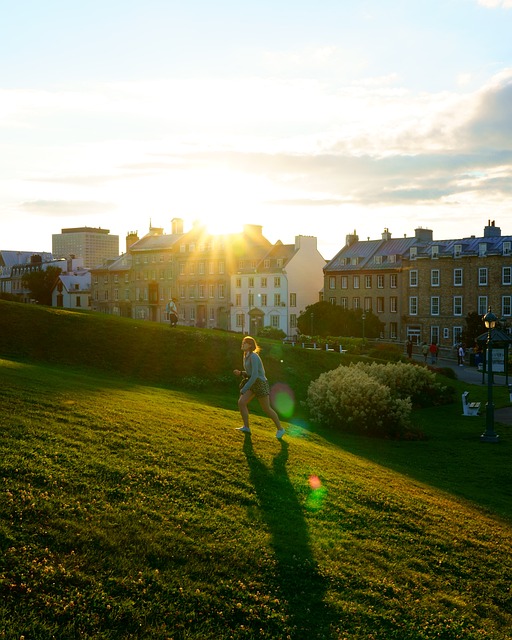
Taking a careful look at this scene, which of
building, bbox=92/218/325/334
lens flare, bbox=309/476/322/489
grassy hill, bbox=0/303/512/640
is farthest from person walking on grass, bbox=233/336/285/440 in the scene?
building, bbox=92/218/325/334

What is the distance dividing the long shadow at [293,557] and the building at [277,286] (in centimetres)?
7929

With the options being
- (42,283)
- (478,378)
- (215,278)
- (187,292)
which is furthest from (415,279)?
(42,283)

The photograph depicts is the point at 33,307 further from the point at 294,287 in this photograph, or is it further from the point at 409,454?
the point at 294,287

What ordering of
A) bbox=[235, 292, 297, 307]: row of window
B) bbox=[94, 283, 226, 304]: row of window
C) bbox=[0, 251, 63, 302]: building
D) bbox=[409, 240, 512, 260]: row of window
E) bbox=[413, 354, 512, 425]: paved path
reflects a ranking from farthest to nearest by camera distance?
1. bbox=[0, 251, 63, 302]: building
2. bbox=[94, 283, 226, 304]: row of window
3. bbox=[235, 292, 297, 307]: row of window
4. bbox=[409, 240, 512, 260]: row of window
5. bbox=[413, 354, 512, 425]: paved path

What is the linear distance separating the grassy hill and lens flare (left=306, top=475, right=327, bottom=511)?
0.05 meters

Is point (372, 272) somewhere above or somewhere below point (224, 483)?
above

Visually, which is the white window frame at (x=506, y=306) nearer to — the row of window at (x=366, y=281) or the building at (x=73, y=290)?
the row of window at (x=366, y=281)

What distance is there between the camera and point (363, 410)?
26328mm

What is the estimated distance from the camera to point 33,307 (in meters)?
39.7

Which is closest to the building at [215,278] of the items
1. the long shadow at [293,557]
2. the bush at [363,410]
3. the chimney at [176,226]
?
the chimney at [176,226]

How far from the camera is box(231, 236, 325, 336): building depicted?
309ft

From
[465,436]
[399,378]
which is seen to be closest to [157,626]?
[465,436]

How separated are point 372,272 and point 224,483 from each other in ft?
272

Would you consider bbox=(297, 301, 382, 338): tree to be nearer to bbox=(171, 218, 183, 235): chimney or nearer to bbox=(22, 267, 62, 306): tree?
bbox=(171, 218, 183, 235): chimney
